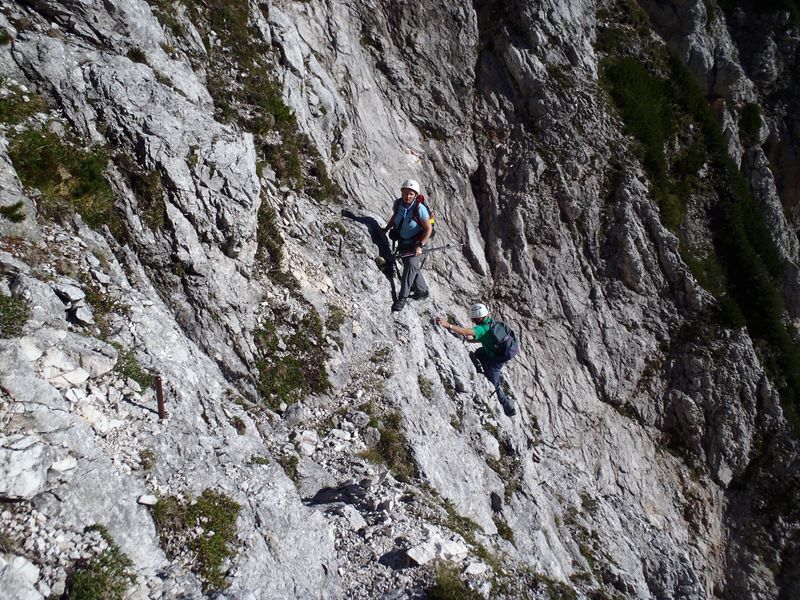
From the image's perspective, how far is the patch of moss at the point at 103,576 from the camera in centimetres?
509

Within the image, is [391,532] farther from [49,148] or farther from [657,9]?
[657,9]

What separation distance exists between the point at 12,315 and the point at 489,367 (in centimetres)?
1175

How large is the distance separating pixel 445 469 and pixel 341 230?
6.76 metres

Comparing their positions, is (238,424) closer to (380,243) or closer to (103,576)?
(103,576)

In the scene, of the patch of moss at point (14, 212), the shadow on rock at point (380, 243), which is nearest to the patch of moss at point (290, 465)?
the patch of moss at point (14, 212)

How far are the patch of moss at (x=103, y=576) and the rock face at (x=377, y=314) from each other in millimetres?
82

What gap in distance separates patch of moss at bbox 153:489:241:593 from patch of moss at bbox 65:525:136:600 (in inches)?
21.5

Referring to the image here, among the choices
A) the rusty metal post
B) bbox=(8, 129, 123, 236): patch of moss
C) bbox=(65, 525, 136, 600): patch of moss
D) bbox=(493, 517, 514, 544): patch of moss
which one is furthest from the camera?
bbox=(493, 517, 514, 544): patch of moss

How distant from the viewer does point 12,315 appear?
628 cm

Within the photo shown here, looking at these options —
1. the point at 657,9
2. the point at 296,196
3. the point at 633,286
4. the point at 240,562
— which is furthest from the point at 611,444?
the point at 657,9

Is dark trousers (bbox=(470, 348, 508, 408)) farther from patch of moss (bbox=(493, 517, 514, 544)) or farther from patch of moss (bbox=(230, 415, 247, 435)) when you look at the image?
patch of moss (bbox=(230, 415, 247, 435))

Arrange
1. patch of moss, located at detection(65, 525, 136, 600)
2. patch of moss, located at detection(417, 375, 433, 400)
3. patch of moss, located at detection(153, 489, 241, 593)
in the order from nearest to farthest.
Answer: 1. patch of moss, located at detection(65, 525, 136, 600)
2. patch of moss, located at detection(153, 489, 241, 593)
3. patch of moss, located at detection(417, 375, 433, 400)

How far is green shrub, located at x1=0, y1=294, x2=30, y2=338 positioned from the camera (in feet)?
20.1

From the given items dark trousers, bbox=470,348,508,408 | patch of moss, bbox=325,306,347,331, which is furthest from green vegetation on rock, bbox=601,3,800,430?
patch of moss, bbox=325,306,347,331
